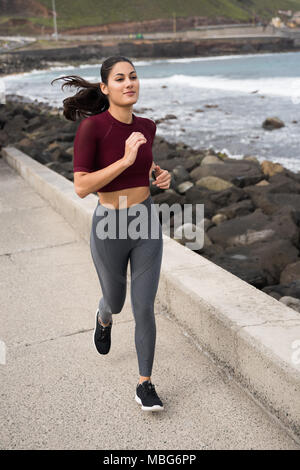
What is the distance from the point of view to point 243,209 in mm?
7926

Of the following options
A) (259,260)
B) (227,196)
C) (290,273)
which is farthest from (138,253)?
(227,196)

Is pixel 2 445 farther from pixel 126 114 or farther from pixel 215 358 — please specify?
pixel 126 114

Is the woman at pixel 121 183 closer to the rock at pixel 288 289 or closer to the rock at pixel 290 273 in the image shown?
the rock at pixel 288 289

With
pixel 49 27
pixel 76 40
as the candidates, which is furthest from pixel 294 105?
pixel 49 27

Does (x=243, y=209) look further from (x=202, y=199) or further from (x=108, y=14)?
(x=108, y=14)

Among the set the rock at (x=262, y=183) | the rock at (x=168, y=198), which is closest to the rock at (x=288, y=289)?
the rock at (x=168, y=198)

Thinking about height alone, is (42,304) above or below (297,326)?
below

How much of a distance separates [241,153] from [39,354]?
13033 mm

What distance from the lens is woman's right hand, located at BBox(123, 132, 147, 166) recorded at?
8.61 ft

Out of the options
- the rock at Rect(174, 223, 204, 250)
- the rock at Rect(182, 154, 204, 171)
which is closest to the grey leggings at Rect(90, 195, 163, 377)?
the rock at Rect(174, 223, 204, 250)

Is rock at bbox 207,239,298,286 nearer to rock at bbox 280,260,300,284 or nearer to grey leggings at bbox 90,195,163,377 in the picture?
rock at bbox 280,260,300,284

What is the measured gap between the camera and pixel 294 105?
26062mm

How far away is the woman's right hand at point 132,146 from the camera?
103 inches

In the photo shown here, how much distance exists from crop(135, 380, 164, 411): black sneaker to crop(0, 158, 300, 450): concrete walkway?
0.23ft
